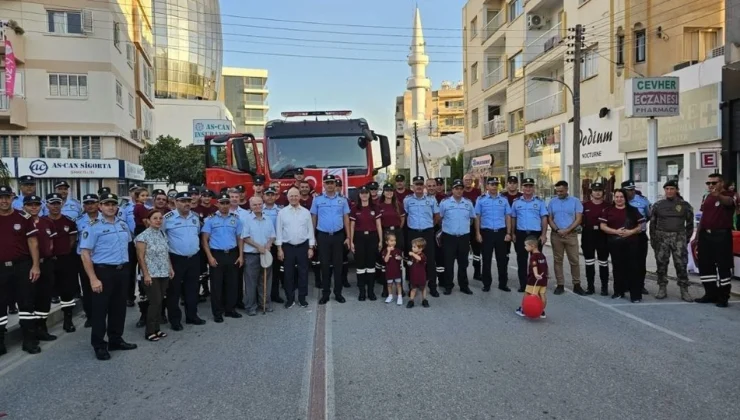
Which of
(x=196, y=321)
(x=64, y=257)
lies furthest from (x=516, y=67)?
(x=64, y=257)

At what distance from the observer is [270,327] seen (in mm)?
7445

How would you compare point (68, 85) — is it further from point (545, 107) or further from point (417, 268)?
point (417, 268)

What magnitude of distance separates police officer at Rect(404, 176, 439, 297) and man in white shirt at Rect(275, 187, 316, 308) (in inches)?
66.7

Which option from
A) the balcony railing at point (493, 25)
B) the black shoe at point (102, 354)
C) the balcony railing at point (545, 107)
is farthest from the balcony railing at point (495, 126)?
the black shoe at point (102, 354)

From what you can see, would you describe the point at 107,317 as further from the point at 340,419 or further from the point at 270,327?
the point at 340,419

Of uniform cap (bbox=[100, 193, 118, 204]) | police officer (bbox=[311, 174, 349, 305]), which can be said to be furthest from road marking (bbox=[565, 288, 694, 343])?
uniform cap (bbox=[100, 193, 118, 204])

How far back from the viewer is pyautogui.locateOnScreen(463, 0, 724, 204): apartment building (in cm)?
2005

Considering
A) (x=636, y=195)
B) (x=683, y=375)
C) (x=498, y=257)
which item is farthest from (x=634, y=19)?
(x=683, y=375)

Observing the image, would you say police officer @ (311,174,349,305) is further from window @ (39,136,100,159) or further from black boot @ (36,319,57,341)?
window @ (39,136,100,159)

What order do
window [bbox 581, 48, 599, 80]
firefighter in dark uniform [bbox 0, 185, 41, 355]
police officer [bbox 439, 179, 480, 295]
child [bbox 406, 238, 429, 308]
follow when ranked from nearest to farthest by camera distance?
firefighter in dark uniform [bbox 0, 185, 41, 355] → child [bbox 406, 238, 429, 308] → police officer [bbox 439, 179, 480, 295] → window [bbox 581, 48, 599, 80]

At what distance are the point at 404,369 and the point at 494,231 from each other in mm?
4641

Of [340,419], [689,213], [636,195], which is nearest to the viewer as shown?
[340,419]

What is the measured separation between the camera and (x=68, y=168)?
31.3 meters

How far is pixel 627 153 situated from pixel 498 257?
44.6ft
